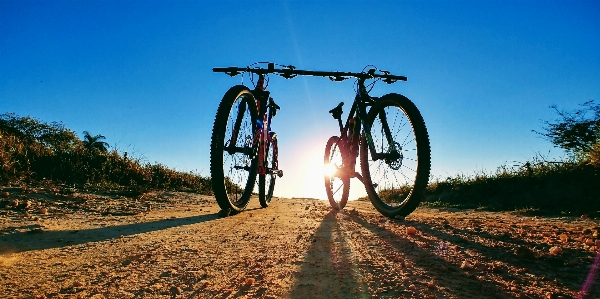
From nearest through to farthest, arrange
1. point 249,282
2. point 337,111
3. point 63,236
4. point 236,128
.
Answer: point 249,282, point 63,236, point 236,128, point 337,111

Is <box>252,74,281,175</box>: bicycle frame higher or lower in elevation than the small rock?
higher

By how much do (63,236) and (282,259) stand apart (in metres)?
2.07

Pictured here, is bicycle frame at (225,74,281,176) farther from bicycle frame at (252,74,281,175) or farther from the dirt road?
the dirt road

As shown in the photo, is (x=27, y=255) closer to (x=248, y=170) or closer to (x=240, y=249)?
(x=240, y=249)

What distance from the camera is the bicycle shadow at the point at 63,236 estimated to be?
2996 millimetres

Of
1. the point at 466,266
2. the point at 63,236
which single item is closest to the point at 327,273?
the point at 466,266

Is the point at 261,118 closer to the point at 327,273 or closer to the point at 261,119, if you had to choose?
the point at 261,119

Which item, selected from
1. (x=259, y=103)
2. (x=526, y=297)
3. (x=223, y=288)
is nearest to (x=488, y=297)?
(x=526, y=297)

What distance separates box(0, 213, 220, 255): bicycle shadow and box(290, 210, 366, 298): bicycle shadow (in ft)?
5.85

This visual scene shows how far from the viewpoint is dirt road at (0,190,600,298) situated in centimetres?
209

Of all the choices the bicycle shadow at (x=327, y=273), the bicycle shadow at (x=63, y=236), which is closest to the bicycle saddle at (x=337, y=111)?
the bicycle shadow at (x=63, y=236)

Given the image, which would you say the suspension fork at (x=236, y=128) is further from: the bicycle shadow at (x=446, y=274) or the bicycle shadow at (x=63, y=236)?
the bicycle shadow at (x=446, y=274)

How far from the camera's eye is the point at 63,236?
11.1ft

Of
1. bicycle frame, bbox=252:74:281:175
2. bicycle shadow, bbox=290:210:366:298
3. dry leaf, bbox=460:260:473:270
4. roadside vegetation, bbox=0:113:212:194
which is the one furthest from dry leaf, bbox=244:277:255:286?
roadside vegetation, bbox=0:113:212:194
